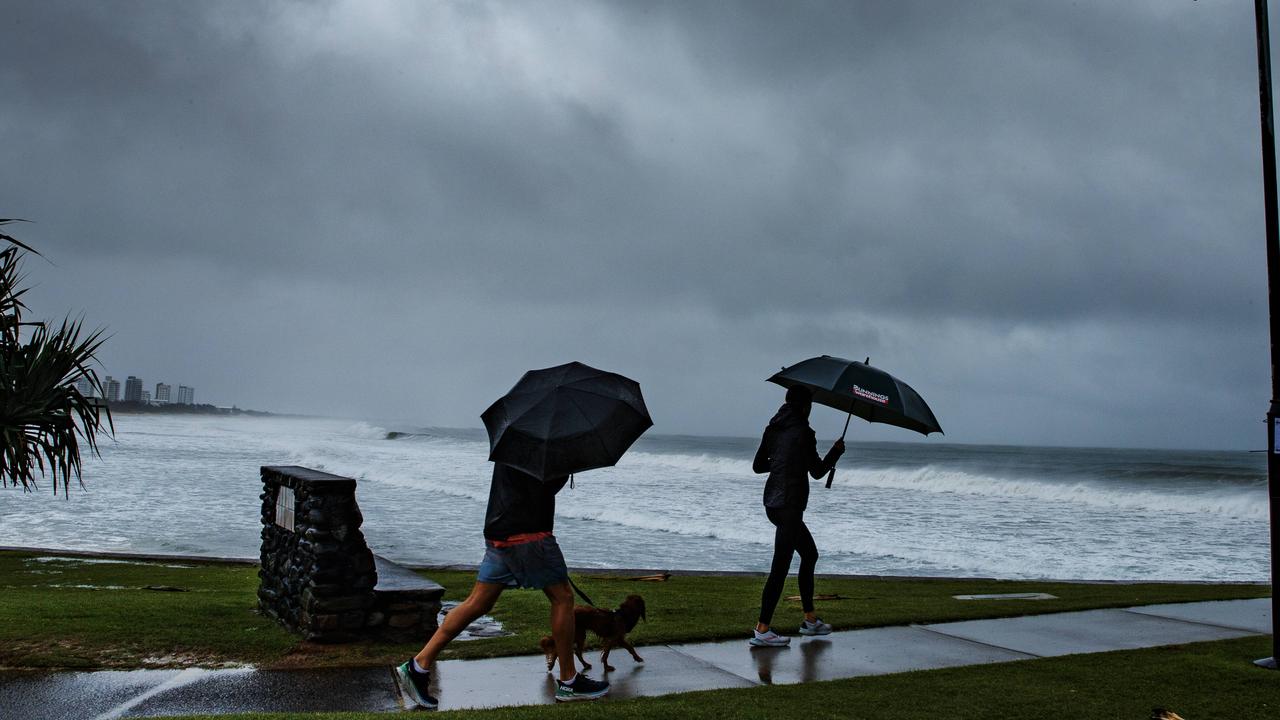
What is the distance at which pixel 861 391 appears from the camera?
6441mm

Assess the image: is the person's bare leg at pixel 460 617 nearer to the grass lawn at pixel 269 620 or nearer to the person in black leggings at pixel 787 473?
the grass lawn at pixel 269 620

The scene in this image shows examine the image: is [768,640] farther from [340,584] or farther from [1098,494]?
[1098,494]

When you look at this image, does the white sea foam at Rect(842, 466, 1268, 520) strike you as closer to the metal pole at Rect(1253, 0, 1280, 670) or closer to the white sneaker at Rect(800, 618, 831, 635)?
the metal pole at Rect(1253, 0, 1280, 670)

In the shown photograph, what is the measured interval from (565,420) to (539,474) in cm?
33

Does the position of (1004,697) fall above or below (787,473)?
below

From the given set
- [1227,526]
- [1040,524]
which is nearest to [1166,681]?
[1040,524]

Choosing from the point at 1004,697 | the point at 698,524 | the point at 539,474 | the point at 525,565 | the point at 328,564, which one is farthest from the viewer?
the point at 698,524

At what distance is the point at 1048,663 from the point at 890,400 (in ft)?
6.65

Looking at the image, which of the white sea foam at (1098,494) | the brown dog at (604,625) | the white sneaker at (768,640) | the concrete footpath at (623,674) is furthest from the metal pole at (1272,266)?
the white sea foam at (1098,494)

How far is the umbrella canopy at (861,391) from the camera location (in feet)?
21.0

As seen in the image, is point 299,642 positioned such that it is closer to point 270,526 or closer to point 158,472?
point 270,526

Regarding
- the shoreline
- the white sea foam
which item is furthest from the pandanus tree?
the white sea foam

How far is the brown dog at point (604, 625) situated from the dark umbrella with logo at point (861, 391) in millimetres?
1583

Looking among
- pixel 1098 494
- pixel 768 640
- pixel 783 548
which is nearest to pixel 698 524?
pixel 768 640
